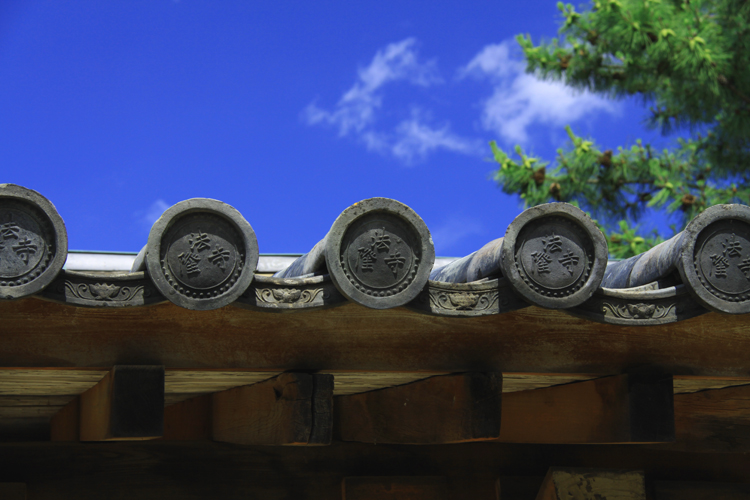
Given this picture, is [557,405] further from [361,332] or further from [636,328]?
[361,332]

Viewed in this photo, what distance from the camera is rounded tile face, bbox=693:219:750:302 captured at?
196cm

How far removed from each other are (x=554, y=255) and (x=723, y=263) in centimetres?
47

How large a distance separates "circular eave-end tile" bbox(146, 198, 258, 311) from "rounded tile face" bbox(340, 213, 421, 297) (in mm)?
225

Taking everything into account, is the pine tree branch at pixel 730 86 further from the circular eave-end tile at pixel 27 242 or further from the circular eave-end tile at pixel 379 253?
the circular eave-end tile at pixel 27 242

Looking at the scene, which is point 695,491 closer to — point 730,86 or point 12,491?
point 12,491

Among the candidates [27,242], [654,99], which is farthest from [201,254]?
[654,99]

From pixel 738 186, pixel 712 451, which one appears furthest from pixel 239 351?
pixel 738 186

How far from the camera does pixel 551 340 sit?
2.27 m

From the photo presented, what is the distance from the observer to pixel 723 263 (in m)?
1.96

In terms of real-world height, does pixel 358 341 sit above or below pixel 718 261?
below

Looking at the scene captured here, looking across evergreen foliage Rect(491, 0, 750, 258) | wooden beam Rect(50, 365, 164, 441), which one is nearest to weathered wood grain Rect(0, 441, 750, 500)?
wooden beam Rect(50, 365, 164, 441)

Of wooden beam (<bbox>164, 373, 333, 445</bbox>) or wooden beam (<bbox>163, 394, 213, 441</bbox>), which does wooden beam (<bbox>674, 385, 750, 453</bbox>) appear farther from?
wooden beam (<bbox>163, 394, 213, 441</bbox>)

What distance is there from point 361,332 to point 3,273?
0.93 m

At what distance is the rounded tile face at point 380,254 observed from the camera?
1769 mm
